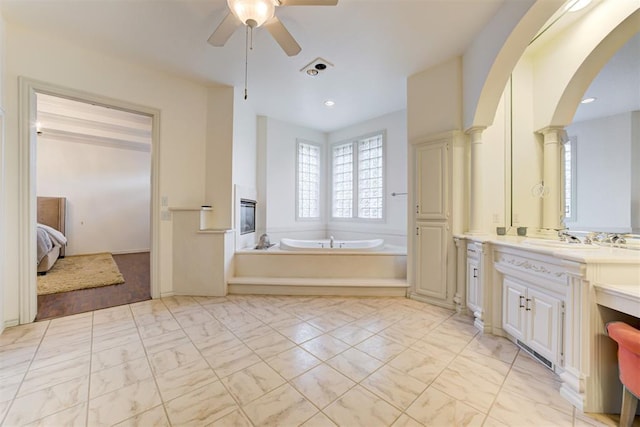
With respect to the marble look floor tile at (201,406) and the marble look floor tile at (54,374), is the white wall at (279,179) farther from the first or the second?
the marble look floor tile at (201,406)

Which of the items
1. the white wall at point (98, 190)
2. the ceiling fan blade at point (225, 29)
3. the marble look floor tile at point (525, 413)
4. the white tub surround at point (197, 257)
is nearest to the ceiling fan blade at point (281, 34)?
the ceiling fan blade at point (225, 29)

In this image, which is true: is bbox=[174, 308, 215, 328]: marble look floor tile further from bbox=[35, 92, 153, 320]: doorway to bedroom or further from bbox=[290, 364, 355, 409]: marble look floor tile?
bbox=[35, 92, 153, 320]: doorway to bedroom

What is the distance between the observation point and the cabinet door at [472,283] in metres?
2.51

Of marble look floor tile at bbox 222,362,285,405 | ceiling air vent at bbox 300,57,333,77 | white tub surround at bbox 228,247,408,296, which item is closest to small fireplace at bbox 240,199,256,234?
white tub surround at bbox 228,247,408,296

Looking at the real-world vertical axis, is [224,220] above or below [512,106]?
below

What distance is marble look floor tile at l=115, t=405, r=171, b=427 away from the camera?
1308 millimetres

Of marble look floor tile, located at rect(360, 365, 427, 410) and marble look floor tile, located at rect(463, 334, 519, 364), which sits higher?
marble look floor tile, located at rect(360, 365, 427, 410)

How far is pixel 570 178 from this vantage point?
87.8 inches

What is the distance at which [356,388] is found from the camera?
1.59m

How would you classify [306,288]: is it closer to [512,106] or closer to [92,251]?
[512,106]

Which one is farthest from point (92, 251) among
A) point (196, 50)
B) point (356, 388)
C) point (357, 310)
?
point (356, 388)

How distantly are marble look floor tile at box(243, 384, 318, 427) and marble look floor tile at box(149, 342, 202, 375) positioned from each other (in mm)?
710

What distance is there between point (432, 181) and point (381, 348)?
192 cm

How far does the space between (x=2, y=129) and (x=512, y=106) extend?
4.90 m
